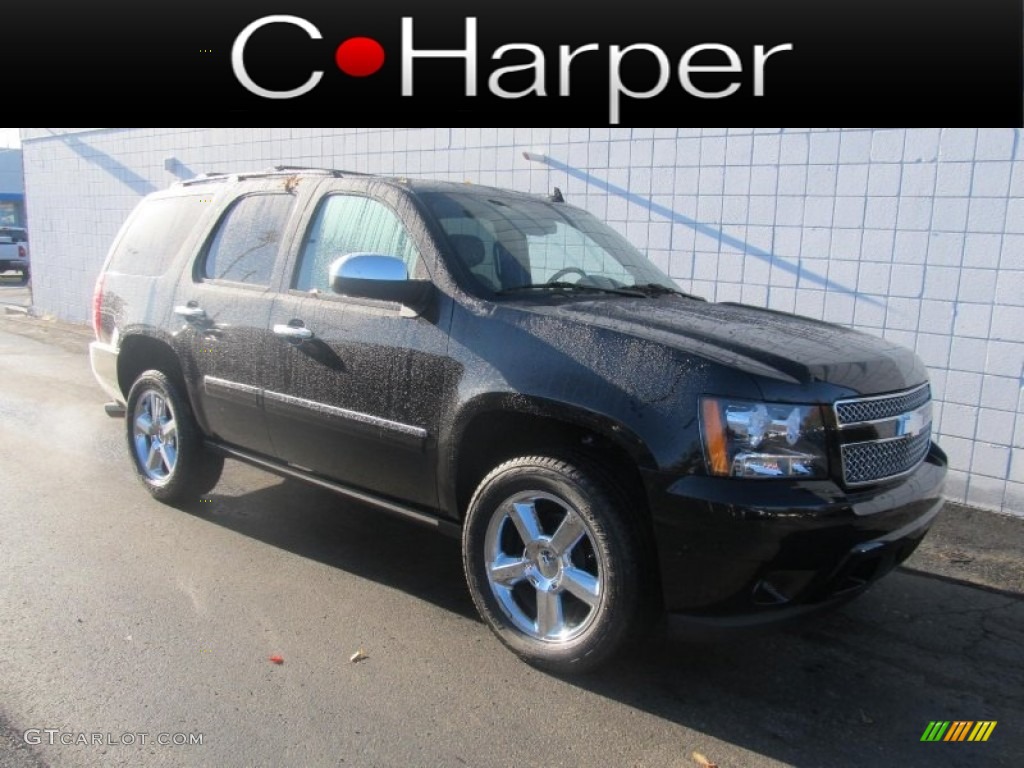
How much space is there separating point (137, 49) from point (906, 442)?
10.5m

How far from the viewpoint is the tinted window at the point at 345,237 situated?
4.11 metres

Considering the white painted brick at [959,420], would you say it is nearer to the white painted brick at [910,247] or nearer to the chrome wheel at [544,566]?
the white painted brick at [910,247]

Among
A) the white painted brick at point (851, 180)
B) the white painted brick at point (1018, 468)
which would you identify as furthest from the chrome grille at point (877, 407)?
the white painted brick at point (851, 180)

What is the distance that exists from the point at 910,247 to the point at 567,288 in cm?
297

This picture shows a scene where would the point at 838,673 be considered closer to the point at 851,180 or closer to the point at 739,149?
the point at 851,180

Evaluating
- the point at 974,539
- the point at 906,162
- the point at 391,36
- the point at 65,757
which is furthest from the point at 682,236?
the point at 65,757

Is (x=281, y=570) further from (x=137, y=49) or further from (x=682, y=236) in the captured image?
(x=137, y=49)

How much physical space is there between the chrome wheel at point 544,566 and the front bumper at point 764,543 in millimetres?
324

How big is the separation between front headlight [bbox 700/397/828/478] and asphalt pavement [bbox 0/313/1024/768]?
651 mm

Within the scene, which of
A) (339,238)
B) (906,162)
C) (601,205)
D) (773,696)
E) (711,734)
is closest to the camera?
(711,734)

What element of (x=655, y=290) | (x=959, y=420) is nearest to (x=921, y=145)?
(x=959, y=420)

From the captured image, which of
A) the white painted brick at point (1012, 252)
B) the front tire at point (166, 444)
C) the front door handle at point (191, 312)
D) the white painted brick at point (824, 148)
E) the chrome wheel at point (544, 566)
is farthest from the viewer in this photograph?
the white painted brick at point (824, 148)

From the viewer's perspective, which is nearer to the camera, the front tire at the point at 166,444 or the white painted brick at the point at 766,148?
the front tire at the point at 166,444

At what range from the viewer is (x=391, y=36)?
8531mm
